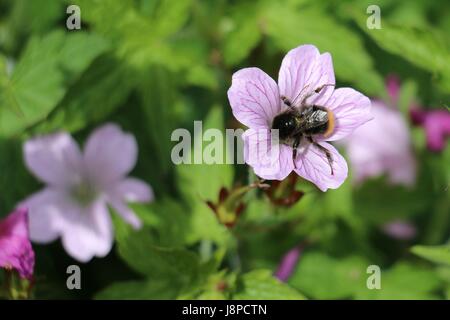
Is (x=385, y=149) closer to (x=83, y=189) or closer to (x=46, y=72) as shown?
(x=83, y=189)

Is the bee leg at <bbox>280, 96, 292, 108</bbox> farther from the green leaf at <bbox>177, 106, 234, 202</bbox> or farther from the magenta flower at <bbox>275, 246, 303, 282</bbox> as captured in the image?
the magenta flower at <bbox>275, 246, 303, 282</bbox>

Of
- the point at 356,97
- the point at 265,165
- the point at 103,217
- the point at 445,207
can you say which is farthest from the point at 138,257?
the point at 445,207

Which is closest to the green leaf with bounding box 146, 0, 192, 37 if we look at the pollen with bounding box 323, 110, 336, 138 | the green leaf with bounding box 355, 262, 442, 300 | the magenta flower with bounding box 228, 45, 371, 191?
the magenta flower with bounding box 228, 45, 371, 191

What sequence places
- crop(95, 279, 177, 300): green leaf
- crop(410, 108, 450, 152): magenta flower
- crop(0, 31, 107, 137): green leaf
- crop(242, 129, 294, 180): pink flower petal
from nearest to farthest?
crop(242, 129, 294, 180): pink flower petal, crop(95, 279, 177, 300): green leaf, crop(0, 31, 107, 137): green leaf, crop(410, 108, 450, 152): magenta flower

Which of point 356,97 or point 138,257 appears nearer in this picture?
point 356,97

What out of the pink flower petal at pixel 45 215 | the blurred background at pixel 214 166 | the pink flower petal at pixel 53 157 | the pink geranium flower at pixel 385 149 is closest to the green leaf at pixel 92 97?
the blurred background at pixel 214 166
